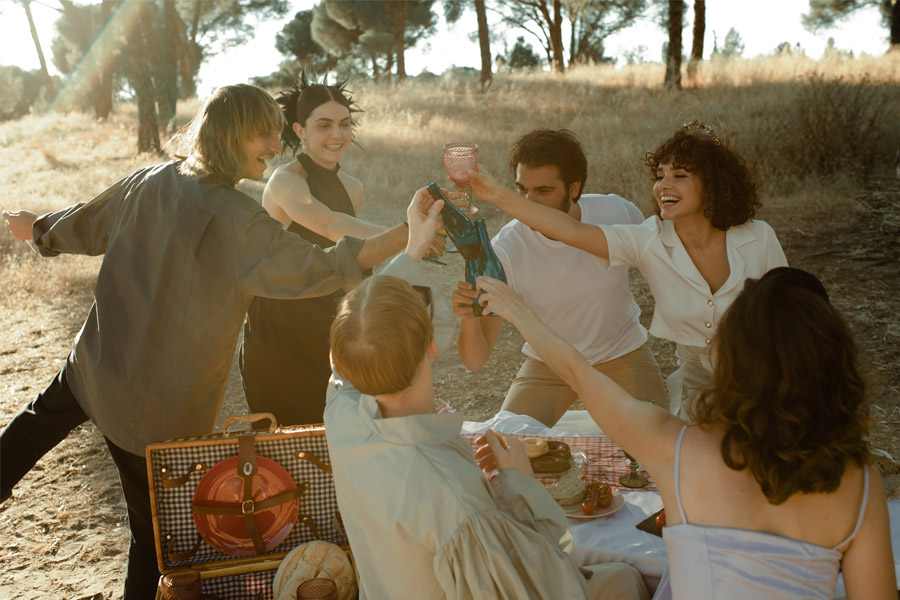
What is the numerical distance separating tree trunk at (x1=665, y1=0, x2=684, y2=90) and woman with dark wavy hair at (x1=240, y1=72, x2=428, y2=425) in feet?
45.7

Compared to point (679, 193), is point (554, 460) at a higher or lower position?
lower

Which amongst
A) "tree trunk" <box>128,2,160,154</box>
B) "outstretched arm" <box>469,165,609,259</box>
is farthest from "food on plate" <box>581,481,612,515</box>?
"tree trunk" <box>128,2,160,154</box>

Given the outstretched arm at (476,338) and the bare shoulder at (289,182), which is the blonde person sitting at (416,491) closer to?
the outstretched arm at (476,338)

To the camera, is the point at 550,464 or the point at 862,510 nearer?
the point at 862,510

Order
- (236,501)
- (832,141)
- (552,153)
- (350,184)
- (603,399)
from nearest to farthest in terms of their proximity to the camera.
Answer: (603,399)
(236,501)
(552,153)
(350,184)
(832,141)

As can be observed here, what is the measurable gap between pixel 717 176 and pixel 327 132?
5.94 feet

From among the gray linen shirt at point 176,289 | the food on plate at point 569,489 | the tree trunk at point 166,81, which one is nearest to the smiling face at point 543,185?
the gray linen shirt at point 176,289

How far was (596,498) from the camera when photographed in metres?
2.47

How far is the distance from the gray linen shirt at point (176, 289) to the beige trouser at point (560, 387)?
1318 millimetres

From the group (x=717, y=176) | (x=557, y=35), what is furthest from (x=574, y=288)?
(x=557, y=35)

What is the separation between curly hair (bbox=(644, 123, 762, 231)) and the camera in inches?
122

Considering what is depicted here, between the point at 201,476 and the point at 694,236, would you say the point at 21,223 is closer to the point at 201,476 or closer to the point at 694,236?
the point at 201,476

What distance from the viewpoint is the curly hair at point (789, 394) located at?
1679mm

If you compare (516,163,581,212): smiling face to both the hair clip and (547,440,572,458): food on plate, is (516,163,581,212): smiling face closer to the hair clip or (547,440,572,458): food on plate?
the hair clip
